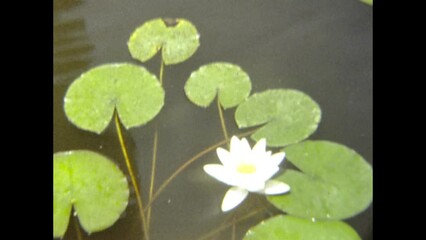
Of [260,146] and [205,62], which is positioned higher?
[205,62]

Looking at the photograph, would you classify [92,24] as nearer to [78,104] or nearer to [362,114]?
[78,104]

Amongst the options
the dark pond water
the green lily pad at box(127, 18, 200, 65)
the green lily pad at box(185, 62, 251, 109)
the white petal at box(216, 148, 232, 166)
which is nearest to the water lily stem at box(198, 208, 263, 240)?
the dark pond water

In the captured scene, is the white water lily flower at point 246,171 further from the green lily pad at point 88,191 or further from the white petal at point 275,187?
the green lily pad at point 88,191

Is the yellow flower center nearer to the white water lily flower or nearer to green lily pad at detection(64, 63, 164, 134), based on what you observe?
the white water lily flower

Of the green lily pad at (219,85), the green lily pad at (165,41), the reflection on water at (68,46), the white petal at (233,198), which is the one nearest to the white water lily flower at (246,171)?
the white petal at (233,198)

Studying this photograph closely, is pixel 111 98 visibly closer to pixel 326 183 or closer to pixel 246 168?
pixel 246 168

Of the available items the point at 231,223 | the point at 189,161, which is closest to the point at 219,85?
the point at 189,161
